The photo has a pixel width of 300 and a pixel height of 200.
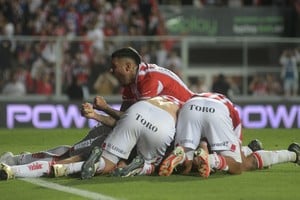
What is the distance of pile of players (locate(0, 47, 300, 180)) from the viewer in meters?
9.98

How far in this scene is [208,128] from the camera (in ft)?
33.3

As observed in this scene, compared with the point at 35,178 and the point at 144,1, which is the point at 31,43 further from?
the point at 35,178

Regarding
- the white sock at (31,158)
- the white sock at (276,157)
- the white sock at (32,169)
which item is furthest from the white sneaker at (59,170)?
the white sock at (276,157)

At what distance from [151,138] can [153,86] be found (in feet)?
2.77

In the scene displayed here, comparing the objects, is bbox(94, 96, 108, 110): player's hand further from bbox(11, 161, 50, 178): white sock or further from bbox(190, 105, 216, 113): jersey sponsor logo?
bbox(190, 105, 216, 113): jersey sponsor logo

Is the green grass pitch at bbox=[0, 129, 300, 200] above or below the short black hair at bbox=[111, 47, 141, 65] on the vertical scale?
below

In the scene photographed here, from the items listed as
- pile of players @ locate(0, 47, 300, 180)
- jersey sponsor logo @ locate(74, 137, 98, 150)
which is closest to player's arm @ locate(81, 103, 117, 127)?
pile of players @ locate(0, 47, 300, 180)

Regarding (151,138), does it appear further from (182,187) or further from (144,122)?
(182,187)

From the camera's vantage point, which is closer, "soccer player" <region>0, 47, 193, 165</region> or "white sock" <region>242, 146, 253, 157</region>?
"soccer player" <region>0, 47, 193, 165</region>

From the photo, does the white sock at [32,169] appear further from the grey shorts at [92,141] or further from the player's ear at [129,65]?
the player's ear at [129,65]

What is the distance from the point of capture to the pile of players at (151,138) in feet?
32.8

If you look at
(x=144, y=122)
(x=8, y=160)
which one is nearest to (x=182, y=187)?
(x=144, y=122)

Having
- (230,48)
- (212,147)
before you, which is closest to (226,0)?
(230,48)

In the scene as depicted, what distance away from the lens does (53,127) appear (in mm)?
22375
